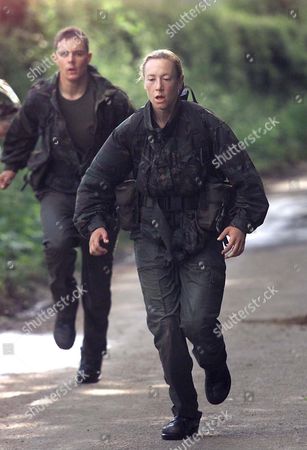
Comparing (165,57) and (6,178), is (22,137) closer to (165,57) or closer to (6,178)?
(6,178)

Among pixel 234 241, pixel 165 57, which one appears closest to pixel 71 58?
pixel 165 57

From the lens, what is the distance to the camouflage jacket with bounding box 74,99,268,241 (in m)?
6.38

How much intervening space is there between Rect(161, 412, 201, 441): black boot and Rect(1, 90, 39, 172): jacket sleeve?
2.64 m

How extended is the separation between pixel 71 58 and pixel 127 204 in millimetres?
1931

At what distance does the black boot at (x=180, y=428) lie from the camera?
6449 mm

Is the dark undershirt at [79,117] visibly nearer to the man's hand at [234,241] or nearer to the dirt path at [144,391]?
the dirt path at [144,391]

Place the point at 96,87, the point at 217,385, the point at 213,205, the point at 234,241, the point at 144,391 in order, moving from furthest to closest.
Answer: the point at 96,87
the point at 144,391
the point at 217,385
the point at 213,205
the point at 234,241

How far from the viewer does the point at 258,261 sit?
15.1 metres

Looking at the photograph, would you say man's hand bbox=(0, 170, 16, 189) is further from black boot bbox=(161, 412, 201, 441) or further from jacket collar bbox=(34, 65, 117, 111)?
black boot bbox=(161, 412, 201, 441)

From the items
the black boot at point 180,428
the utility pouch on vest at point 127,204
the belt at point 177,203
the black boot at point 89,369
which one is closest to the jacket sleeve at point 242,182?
the belt at point 177,203

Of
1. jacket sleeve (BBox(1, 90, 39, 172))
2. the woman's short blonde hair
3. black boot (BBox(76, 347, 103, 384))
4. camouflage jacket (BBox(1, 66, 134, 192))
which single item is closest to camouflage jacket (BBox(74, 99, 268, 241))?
the woman's short blonde hair

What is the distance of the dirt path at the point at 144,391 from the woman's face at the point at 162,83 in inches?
66.3

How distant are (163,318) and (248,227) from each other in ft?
2.04

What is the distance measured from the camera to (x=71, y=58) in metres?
8.14
